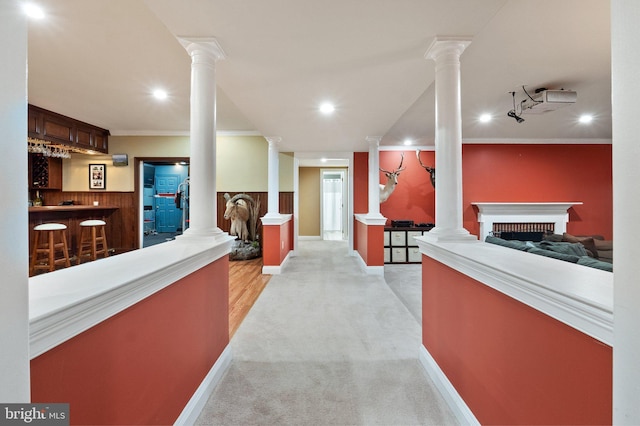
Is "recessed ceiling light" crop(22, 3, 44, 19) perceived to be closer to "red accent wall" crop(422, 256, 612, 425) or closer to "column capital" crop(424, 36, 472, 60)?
"column capital" crop(424, 36, 472, 60)

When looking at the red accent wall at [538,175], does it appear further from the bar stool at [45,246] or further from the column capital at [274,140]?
the bar stool at [45,246]

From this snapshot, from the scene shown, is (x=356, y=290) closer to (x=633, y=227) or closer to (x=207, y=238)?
(x=207, y=238)

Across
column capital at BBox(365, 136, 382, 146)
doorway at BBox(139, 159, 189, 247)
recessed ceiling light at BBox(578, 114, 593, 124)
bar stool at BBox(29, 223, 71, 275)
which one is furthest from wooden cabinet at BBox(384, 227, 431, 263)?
doorway at BBox(139, 159, 189, 247)

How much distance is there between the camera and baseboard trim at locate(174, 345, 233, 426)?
4.43 feet

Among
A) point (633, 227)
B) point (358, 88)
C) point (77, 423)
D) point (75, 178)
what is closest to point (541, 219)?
point (358, 88)

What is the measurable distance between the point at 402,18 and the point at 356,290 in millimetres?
2942

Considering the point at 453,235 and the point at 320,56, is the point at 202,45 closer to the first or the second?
the point at 320,56

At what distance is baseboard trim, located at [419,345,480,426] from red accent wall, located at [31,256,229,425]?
4.59 feet

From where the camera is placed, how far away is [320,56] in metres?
1.95

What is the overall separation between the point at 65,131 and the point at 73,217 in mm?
1534

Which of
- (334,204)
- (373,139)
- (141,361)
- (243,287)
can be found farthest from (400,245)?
(141,361)

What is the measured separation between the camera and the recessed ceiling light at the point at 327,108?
2.95 metres

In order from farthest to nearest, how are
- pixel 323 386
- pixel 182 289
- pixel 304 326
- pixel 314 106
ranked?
pixel 314 106 → pixel 304 326 → pixel 323 386 → pixel 182 289

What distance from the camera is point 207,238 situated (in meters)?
1.71
